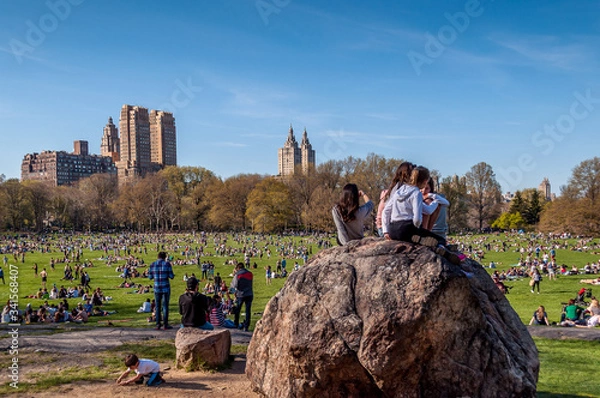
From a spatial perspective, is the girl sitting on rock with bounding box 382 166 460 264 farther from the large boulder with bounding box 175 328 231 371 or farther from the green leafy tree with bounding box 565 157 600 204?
the green leafy tree with bounding box 565 157 600 204

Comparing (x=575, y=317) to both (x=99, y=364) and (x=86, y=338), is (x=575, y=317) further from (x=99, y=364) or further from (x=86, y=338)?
(x=86, y=338)

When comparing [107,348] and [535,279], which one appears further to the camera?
[535,279]

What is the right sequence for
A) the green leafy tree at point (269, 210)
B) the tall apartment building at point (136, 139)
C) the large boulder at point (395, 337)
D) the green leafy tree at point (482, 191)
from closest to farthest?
the large boulder at point (395, 337) → the green leafy tree at point (269, 210) → the green leafy tree at point (482, 191) → the tall apartment building at point (136, 139)

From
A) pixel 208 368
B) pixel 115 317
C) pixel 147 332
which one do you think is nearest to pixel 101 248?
pixel 115 317

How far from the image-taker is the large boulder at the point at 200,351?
7.99 metres

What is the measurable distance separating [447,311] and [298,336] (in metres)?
1.73

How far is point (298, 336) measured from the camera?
5.80 m

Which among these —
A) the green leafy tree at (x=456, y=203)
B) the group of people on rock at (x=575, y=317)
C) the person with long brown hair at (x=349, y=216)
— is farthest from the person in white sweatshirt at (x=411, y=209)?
the green leafy tree at (x=456, y=203)

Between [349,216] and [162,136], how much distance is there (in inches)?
7753

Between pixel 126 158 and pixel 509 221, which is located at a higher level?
pixel 126 158

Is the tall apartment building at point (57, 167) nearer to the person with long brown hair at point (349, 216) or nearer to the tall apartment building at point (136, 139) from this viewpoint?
the tall apartment building at point (136, 139)

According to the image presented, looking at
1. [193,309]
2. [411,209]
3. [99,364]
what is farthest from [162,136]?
[411,209]

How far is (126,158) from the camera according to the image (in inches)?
7825

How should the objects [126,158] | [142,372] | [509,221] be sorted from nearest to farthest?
[142,372] < [509,221] < [126,158]
